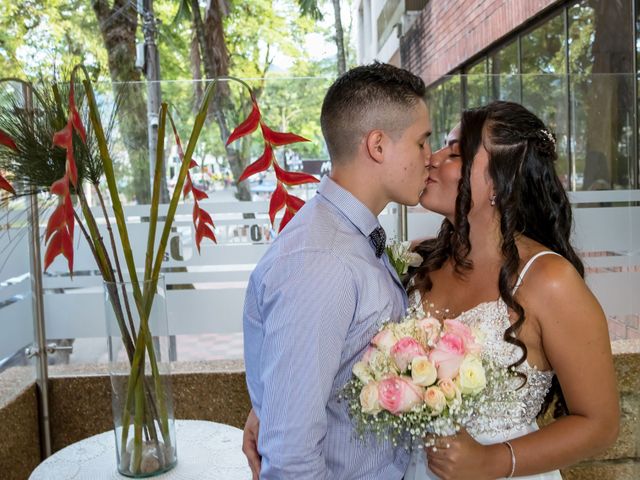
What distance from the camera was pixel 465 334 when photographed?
5.57 ft

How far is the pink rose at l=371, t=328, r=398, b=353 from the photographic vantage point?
1.60m

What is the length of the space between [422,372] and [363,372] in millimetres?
135

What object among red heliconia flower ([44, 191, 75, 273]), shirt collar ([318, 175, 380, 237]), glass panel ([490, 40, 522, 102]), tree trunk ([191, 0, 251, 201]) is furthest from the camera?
tree trunk ([191, 0, 251, 201])

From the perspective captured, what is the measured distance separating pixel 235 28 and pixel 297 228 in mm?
6498

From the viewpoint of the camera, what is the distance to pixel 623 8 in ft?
14.9

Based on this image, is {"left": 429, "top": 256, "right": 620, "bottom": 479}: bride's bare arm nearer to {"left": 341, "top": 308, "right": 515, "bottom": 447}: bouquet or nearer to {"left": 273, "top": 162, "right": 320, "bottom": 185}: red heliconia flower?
{"left": 341, "top": 308, "right": 515, "bottom": 447}: bouquet

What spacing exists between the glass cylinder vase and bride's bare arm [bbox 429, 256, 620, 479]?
1166 mm

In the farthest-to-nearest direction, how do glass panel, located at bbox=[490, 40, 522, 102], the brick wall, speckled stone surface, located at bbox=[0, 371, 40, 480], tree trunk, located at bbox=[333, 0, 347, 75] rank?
tree trunk, located at bbox=[333, 0, 347, 75] → the brick wall → glass panel, located at bbox=[490, 40, 522, 102] → speckled stone surface, located at bbox=[0, 371, 40, 480]

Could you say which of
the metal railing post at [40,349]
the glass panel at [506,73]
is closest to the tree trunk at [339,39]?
the glass panel at [506,73]

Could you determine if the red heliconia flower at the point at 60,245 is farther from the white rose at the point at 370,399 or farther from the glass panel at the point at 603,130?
the glass panel at the point at 603,130

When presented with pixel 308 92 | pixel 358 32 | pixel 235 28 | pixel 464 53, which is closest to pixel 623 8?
pixel 308 92

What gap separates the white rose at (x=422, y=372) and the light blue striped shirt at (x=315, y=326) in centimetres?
14

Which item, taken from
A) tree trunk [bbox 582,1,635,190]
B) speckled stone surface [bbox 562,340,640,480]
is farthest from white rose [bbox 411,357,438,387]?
tree trunk [bbox 582,1,635,190]

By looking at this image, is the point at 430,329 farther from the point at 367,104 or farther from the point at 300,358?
the point at 367,104
